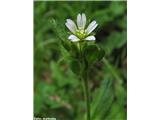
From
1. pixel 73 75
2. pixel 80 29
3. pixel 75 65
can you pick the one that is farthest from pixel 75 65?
pixel 73 75

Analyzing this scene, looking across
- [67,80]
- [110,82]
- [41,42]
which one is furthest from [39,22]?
[110,82]

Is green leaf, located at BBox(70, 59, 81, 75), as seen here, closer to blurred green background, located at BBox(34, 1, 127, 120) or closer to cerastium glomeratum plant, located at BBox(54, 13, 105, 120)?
cerastium glomeratum plant, located at BBox(54, 13, 105, 120)

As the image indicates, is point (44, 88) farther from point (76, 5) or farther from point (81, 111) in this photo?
point (76, 5)

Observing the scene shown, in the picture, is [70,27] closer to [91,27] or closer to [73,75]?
[91,27]

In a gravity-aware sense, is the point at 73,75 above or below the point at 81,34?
below

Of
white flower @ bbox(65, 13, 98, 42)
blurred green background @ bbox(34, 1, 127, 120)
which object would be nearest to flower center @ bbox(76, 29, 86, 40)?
white flower @ bbox(65, 13, 98, 42)

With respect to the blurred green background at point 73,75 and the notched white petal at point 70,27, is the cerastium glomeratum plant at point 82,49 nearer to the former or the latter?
the notched white petal at point 70,27
